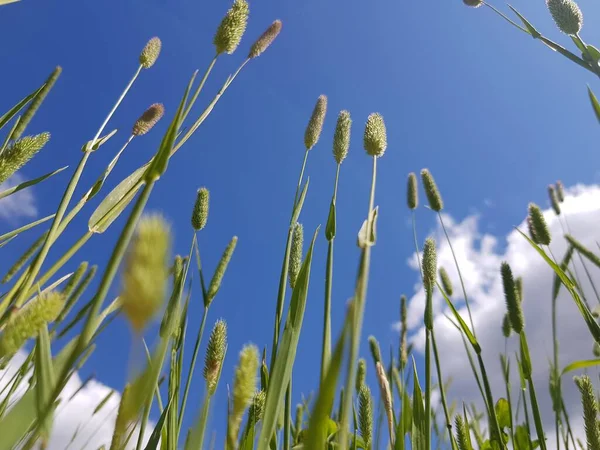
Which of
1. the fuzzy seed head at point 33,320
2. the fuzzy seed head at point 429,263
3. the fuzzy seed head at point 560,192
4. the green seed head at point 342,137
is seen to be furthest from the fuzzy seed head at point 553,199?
the fuzzy seed head at point 33,320

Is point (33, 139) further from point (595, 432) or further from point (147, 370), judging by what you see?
point (595, 432)

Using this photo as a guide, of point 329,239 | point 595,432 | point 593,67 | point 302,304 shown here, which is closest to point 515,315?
point 595,432

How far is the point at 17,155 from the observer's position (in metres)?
0.92

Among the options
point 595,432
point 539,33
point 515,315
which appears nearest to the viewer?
point 539,33

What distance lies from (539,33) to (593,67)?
0.24 meters

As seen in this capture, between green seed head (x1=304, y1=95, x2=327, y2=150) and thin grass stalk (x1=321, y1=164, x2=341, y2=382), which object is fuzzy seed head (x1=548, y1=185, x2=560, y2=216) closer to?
green seed head (x1=304, y1=95, x2=327, y2=150)

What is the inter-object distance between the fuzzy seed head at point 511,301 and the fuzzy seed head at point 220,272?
0.93 meters

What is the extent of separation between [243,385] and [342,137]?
0.97m

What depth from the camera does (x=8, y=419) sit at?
1.25ft

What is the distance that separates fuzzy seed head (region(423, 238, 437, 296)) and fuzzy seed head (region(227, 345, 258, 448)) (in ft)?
4.12

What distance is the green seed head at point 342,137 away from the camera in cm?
125

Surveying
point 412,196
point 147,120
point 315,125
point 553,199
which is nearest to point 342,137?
point 315,125

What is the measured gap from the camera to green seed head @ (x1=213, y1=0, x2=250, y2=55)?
3.32 feet

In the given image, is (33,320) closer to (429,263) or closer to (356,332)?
(356,332)
